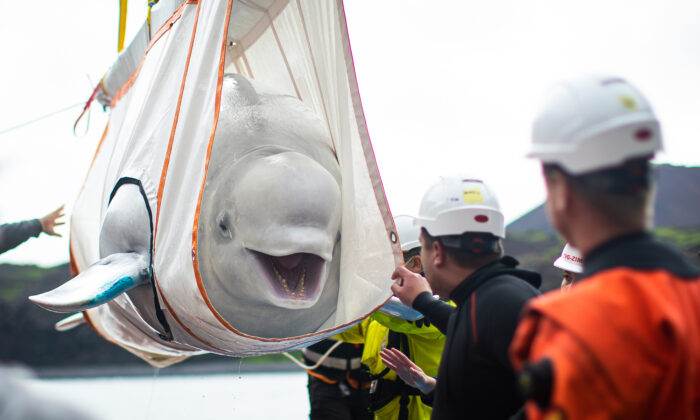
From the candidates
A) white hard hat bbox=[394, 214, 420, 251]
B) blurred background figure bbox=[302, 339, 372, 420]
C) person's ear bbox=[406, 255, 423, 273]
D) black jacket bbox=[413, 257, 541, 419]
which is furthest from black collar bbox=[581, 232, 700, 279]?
blurred background figure bbox=[302, 339, 372, 420]

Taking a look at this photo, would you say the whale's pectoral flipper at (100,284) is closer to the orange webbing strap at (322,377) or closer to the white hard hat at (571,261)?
the orange webbing strap at (322,377)

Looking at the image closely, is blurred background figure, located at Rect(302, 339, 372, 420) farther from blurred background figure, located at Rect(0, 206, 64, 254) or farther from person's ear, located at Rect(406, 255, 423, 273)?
blurred background figure, located at Rect(0, 206, 64, 254)

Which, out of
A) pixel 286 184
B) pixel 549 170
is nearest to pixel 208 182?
pixel 286 184

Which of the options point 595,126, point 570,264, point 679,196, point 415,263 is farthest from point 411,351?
point 679,196

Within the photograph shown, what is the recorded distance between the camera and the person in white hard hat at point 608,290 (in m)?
1.02

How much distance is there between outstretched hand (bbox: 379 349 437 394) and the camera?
2955 millimetres

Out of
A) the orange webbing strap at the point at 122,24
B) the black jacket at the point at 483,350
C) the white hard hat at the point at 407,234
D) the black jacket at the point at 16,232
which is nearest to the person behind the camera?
the black jacket at the point at 483,350

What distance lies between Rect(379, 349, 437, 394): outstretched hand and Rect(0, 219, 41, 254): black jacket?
354cm

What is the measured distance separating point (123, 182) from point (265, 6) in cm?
137

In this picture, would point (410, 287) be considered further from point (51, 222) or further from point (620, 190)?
point (51, 222)

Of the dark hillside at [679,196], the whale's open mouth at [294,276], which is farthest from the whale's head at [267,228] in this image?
the dark hillside at [679,196]

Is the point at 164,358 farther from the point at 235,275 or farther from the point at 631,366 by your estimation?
the point at 631,366

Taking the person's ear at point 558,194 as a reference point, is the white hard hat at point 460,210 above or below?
below

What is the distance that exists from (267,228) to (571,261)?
6.24 feet
